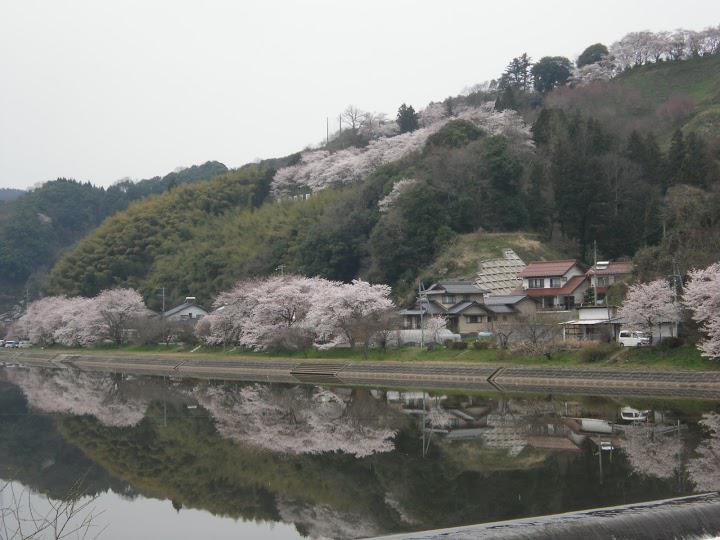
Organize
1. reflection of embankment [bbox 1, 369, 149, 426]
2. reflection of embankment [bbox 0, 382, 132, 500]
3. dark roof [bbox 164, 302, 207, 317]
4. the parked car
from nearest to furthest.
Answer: reflection of embankment [bbox 0, 382, 132, 500] < the parked car < reflection of embankment [bbox 1, 369, 149, 426] < dark roof [bbox 164, 302, 207, 317]

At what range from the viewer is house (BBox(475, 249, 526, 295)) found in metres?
49.1

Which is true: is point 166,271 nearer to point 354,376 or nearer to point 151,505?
point 354,376

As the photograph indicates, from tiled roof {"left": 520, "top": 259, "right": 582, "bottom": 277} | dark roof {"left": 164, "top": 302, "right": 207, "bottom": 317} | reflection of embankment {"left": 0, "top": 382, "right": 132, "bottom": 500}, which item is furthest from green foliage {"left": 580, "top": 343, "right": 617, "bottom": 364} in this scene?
dark roof {"left": 164, "top": 302, "right": 207, "bottom": 317}

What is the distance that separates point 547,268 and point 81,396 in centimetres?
2763

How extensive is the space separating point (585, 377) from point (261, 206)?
57127 mm

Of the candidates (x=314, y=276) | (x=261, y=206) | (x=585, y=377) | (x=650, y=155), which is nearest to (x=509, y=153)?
(x=650, y=155)

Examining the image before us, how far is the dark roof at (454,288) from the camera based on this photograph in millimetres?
46031

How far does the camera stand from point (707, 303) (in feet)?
93.2

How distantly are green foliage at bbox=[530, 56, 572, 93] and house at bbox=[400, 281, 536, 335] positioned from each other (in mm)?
47239

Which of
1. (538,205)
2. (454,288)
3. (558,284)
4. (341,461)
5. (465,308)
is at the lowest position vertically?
(341,461)

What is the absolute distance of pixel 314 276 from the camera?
5716 centimetres

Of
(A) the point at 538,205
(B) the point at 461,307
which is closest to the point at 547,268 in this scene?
(B) the point at 461,307

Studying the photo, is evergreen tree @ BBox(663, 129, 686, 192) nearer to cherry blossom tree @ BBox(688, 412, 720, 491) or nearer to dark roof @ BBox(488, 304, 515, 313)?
dark roof @ BBox(488, 304, 515, 313)

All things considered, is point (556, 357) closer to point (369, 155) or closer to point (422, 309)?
point (422, 309)
